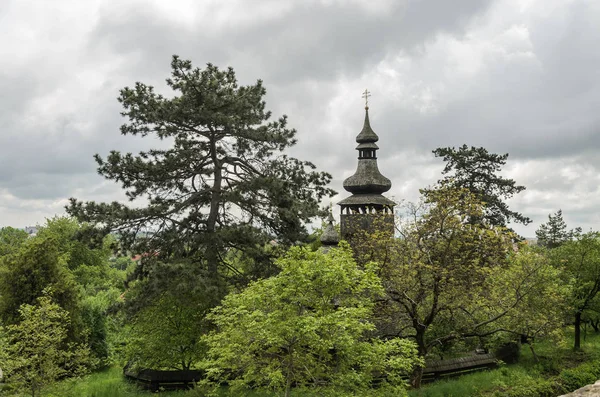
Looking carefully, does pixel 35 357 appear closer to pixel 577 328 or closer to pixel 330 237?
pixel 330 237

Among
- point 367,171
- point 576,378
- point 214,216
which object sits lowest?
point 576,378

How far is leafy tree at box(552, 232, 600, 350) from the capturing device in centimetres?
2330

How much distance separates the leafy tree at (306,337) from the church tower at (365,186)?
1859 centimetres

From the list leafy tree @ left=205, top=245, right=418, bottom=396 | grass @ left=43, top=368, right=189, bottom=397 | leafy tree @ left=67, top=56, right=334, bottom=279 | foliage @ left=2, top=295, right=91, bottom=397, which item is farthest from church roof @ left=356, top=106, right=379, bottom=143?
foliage @ left=2, top=295, right=91, bottom=397

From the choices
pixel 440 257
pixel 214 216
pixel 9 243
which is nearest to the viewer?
pixel 440 257

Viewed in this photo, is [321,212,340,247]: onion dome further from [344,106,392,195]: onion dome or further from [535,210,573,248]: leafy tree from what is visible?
[535,210,573,248]: leafy tree

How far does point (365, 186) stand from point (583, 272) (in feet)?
45.6

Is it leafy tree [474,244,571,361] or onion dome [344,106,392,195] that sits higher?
onion dome [344,106,392,195]

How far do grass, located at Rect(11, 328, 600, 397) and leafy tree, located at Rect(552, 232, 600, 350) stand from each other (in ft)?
9.66

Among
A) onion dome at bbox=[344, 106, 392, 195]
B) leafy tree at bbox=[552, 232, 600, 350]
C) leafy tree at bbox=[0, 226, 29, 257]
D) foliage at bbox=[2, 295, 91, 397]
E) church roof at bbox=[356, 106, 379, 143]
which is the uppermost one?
church roof at bbox=[356, 106, 379, 143]

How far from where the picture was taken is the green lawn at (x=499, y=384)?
52.2 feet

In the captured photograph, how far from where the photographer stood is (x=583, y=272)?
23.8m

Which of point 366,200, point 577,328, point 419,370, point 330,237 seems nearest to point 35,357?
point 330,237

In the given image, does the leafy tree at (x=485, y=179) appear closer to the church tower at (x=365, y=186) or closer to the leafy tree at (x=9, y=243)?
the church tower at (x=365, y=186)
